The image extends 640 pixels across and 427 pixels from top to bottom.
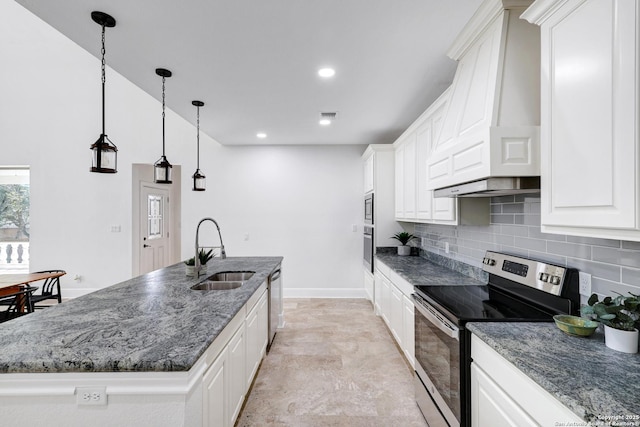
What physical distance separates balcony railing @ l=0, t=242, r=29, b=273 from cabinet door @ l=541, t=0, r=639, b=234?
714 cm

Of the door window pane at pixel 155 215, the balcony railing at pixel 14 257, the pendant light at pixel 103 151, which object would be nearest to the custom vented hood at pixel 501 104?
the pendant light at pixel 103 151

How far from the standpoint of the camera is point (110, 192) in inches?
192

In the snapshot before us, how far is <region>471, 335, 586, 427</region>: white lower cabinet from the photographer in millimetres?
946

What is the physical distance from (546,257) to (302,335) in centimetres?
254

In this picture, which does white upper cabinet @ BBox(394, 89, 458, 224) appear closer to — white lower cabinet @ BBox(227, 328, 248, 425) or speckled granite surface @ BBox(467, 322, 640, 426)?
speckled granite surface @ BBox(467, 322, 640, 426)

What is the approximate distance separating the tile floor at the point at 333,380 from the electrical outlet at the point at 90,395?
1172mm

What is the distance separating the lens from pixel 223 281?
8.54ft

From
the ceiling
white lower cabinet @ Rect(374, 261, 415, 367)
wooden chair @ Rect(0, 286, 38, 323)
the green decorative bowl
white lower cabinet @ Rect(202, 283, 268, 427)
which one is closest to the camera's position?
the green decorative bowl

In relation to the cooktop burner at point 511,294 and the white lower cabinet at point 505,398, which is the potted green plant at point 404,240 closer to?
the cooktop burner at point 511,294

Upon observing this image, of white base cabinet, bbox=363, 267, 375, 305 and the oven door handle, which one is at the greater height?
the oven door handle

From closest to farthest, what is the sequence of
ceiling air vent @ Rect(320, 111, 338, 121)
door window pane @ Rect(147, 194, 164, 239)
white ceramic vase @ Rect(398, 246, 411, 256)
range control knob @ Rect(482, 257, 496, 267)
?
1. range control knob @ Rect(482, 257, 496, 267)
2. ceiling air vent @ Rect(320, 111, 338, 121)
3. white ceramic vase @ Rect(398, 246, 411, 256)
4. door window pane @ Rect(147, 194, 164, 239)

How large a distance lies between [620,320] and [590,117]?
79 centimetres

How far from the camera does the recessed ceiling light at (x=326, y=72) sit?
2.32 m

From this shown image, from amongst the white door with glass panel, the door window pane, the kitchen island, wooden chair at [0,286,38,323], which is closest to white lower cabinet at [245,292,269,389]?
the kitchen island
